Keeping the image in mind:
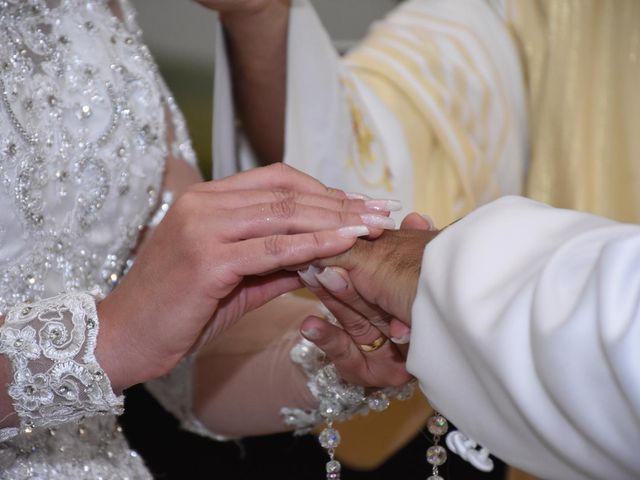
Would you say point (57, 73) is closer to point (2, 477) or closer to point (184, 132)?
point (184, 132)

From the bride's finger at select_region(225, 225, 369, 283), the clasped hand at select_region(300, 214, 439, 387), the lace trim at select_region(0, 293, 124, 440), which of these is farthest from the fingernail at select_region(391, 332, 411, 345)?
the lace trim at select_region(0, 293, 124, 440)

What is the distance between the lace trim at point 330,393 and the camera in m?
1.02

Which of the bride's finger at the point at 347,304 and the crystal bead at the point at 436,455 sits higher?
the bride's finger at the point at 347,304

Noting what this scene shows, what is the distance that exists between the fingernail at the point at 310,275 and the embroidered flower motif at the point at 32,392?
240mm

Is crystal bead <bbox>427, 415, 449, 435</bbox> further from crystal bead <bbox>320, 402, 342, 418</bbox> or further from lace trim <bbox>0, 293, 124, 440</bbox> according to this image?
lace trim <bbox>0, 293, 124, 440</bbox>

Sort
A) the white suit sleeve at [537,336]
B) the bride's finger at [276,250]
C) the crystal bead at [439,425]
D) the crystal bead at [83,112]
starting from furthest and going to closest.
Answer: the crystal bead at [83,112] → the crystal bead at [439,425] → the bride's finger at [276,250] → the white suit sleeve at [537,336]

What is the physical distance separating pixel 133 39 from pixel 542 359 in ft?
2.11

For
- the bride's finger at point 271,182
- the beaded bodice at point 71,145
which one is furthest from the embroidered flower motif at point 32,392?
the bride's finger at point 271,182

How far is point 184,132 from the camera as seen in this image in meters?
1.19

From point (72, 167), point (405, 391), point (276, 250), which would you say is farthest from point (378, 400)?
point (72, 167)

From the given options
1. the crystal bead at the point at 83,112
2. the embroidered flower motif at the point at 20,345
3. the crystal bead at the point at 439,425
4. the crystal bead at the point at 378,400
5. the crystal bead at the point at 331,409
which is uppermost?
the crystal bead at the point at 83,112

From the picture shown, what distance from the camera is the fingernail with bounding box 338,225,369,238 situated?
32.9 inches

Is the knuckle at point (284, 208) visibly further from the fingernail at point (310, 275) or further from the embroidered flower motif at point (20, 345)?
the embroidered flower motif at point (20, 345)


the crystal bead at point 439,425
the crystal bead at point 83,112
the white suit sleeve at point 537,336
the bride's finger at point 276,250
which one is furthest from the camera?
the crystal bead at point 83,112
